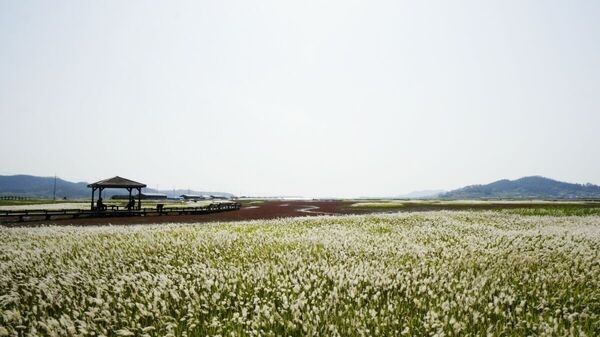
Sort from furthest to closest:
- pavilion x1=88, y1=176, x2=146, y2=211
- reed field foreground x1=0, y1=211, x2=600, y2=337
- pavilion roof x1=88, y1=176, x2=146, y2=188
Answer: pavilion roof x1=88, y1=176, x2=146, y2=188
pavilion x1=88, y1=176, x2=146, y2=211
reed field foreground x1=0, y1=211, x2=600, y2=337

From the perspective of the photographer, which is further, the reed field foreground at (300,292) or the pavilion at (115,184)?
the pavilion at (115,184)

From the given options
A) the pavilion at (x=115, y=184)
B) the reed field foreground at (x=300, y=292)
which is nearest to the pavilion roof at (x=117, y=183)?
the pavilion at (x=115, y=184)

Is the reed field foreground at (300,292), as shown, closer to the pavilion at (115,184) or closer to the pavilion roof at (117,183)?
the pavilion at (115,184)

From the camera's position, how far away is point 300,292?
6.95 m

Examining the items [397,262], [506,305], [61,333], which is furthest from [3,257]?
[506,305]

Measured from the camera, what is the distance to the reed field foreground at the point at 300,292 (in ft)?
17.5

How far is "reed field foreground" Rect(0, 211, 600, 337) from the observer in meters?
5.32

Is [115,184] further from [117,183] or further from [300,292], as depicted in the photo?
[300,292]

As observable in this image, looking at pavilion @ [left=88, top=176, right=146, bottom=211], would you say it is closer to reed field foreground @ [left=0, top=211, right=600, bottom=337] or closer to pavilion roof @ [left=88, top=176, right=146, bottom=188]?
pavilion roof @ [left=88, top=176, right=146, bottom=188]

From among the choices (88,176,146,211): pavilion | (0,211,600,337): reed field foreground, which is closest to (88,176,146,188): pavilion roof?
(88,176,146,211): pavilion

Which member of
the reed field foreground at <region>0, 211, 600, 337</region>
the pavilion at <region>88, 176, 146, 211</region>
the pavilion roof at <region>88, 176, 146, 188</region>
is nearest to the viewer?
the reed field foreground at <region>0, 211, 600, 337</region>

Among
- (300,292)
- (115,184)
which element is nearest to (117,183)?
(115,184)

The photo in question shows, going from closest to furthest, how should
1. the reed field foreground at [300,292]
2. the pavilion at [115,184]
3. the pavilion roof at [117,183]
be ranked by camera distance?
the reed field foreground at [300,292] → the pavilion at [115,184] → the pavilion roof at [117,183]

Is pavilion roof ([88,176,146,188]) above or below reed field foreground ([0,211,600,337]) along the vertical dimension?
above
